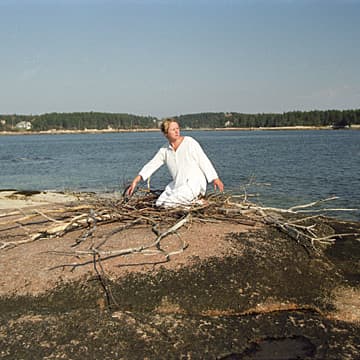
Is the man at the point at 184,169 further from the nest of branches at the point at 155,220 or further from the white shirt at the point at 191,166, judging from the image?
the nest of branches at the point at 155,220

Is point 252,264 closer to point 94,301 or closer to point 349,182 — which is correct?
point 94,301

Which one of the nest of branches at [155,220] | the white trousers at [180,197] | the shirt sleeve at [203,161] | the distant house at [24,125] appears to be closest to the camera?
the nest of branches at [155,220]

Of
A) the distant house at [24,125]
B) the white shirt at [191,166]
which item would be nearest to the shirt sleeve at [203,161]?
the white shirt at [191,166]

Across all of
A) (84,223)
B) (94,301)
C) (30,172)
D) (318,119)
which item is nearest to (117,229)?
(84,223)

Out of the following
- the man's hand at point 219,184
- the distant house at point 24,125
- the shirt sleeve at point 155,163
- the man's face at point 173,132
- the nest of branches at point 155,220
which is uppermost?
the man's face at point 173,132

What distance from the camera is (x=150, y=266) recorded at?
18.5 feet

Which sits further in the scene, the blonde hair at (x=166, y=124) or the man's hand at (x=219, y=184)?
the blonde hair at (x=166, y=124)

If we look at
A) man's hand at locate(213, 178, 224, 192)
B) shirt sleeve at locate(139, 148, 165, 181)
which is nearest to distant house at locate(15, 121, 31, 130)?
shirt sleeve at locate(139, 148, 165, 181)

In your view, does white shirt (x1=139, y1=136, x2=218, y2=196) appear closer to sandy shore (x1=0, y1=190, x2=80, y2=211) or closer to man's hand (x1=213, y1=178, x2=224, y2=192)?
man's hand (x1=213, y1=178, x2=224, y2=192)

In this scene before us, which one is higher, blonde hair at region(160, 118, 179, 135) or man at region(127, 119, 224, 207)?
blonde hair at region(160, 118, 179, 135)

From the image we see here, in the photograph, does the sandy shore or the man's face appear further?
the sandy shore

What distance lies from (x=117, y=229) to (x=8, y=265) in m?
1.75

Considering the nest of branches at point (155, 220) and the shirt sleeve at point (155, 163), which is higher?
the shirt sleeve at point (155, 163)

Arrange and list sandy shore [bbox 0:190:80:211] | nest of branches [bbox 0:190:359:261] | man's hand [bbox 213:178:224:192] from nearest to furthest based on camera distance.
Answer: nest of branches [bbox 0:190:359:261], man's hand [bbox 213:178:224:192], sandy shore [bbox 0:190:80:211]
